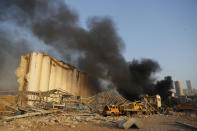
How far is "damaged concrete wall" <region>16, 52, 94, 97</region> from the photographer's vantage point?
18.7m

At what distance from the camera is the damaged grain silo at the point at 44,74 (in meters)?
18.7

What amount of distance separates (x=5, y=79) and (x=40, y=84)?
37.9 ft

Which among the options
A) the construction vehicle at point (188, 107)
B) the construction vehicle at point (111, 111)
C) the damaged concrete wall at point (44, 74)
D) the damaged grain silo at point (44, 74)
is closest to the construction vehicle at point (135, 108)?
the construction vehicle at point (111, 111)

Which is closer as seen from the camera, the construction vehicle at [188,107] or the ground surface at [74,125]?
the ground surface at [74,125]

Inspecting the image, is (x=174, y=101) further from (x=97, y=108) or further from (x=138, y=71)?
(x=97, y=108)

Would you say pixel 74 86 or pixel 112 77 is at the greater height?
pixel 112 77

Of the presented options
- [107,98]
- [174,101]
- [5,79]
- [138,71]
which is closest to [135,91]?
[138,71]

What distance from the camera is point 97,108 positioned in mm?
20297

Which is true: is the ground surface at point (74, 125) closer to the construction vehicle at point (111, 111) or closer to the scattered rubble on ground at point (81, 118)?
the scattered rubble on ground at point (81, 118)

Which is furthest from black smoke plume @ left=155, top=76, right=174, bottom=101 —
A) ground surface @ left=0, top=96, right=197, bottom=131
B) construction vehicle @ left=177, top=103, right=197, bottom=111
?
ground surface @ left=0, top=96, right=197, bottom=131

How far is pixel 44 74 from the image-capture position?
21.2 metres

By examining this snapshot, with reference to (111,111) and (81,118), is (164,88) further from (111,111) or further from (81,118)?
(81,118)

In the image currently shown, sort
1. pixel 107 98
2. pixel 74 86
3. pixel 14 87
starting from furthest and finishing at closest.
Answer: pixel 74 86 → pixel 14 87 → pixel 107 98

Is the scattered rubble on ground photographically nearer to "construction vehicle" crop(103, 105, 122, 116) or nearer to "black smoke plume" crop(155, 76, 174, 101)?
"construction vehicle" crop(103, 105, 122, 116)
